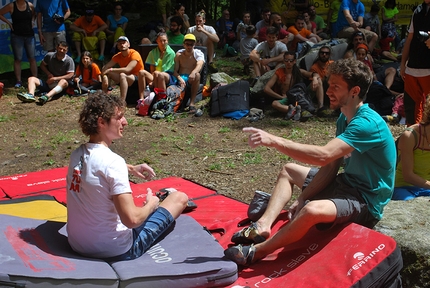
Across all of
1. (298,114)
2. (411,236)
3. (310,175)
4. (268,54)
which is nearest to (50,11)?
(268,54)

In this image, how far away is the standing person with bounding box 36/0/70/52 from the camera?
11344 millimetres

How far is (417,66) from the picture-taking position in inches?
229

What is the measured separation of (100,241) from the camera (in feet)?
11.1

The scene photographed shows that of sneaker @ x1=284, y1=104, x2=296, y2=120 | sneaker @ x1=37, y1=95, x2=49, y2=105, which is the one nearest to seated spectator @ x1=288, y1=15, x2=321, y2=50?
sneaker @ x1=284, y1=104, x2=296, y2=120

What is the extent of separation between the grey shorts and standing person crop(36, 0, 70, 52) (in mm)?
9002

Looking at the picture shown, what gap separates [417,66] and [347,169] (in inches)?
99.2

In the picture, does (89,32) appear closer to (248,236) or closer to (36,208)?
(36,208)

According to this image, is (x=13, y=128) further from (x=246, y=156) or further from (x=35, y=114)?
(x=246, y=156)

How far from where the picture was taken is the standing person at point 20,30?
10648 millimetres

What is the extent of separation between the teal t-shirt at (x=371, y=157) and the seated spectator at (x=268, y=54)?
6679mm

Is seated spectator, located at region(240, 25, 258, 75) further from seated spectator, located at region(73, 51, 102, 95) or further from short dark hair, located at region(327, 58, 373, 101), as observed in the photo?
short dark hair, located at region(327, 58, 373, 101)

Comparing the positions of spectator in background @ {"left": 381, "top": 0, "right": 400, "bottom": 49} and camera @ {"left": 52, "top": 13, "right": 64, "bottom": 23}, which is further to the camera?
spectator in background @ {"left": 381, "top": 0, "right": 400, "bottom": 49}

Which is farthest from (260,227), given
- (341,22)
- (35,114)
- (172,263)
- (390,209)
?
(341,22)

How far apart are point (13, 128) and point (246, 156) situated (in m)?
3.98
